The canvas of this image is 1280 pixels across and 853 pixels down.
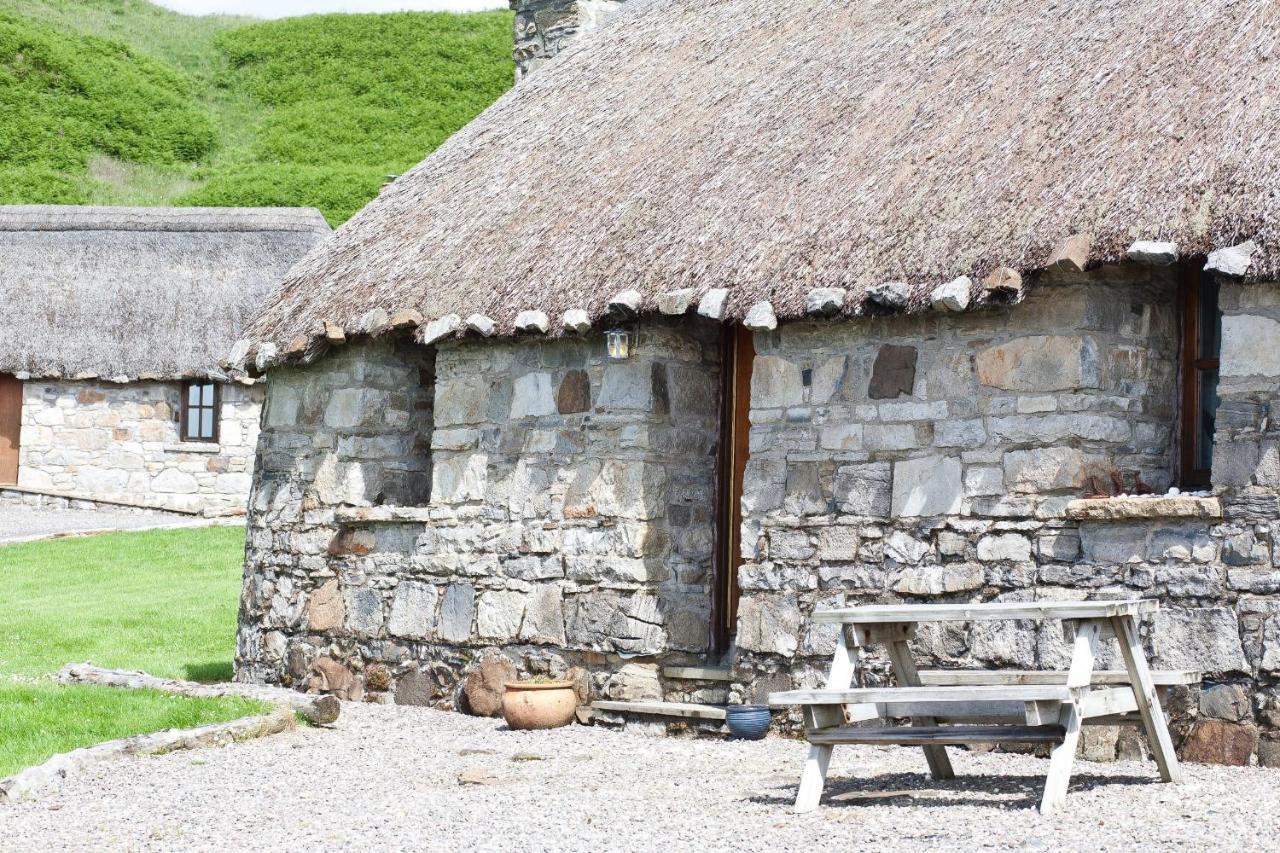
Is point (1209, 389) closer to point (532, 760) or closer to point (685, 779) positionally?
point (685, 779)

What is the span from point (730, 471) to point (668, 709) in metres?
1.35

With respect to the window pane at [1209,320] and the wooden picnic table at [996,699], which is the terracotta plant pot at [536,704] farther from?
the window pane at [1209,320]

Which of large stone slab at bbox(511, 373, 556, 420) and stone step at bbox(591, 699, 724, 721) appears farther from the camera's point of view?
large stone slab at bbox(511, 373, 556, 420)

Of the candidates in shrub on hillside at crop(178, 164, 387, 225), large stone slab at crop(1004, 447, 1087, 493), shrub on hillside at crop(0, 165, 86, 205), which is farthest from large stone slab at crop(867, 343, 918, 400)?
shrub on hillside at crop(0, 165, 86, 205)

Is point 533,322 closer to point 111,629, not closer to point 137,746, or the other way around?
point 137,746

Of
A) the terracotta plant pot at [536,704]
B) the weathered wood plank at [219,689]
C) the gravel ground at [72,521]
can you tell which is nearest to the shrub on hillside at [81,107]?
the gravel ground at [72,521]

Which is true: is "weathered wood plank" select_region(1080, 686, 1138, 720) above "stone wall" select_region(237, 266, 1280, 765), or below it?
below

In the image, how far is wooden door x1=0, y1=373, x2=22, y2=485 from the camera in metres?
22.0

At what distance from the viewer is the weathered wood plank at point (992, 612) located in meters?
5.77

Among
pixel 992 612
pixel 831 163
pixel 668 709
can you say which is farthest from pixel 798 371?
pixel 992 612

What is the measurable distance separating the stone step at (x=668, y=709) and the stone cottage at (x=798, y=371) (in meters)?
0.02

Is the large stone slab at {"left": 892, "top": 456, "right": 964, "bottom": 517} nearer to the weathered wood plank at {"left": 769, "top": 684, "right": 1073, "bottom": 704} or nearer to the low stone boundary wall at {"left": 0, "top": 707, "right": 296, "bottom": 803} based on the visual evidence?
the weathered wood plank at {"left": 769, "top": 684, "right": 1073, "bottom": 704}

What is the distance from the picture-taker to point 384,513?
385 inches

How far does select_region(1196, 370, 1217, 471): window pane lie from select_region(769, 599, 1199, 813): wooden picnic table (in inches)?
47.4
